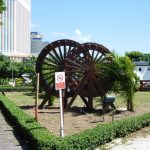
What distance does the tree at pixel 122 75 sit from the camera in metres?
20.4

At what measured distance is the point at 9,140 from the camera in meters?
13.4

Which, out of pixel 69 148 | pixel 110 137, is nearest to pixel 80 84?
pixel 110 137

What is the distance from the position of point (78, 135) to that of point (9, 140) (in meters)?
2.95

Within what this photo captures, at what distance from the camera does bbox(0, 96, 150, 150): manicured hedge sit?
10531 mm

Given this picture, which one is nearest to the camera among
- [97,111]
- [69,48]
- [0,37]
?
[97,111]

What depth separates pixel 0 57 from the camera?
76.1m

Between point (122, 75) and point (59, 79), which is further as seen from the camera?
point (122, 75)

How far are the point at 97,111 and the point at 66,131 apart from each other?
6488 mm

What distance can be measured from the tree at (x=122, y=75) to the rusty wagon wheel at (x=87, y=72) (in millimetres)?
350

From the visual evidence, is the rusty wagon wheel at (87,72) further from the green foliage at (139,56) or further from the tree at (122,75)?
the green foliage at (139,56)

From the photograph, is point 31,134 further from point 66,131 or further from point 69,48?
point 69,48

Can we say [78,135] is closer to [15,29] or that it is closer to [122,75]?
[122,75]

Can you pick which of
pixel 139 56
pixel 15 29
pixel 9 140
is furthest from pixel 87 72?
pixel 15 29

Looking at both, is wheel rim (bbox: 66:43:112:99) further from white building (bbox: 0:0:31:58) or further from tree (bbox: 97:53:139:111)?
white building (bbox: 0:0:31:58)
